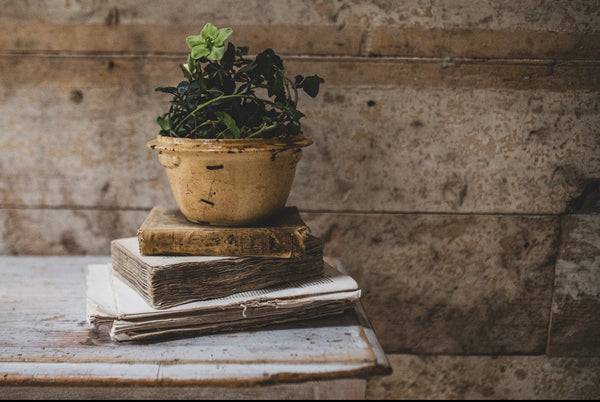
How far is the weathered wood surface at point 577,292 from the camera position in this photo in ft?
4.42

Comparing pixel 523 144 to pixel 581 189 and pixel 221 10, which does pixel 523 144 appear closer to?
pixel 581 189

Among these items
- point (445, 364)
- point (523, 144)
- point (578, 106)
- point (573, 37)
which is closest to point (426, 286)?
point (445, 364)

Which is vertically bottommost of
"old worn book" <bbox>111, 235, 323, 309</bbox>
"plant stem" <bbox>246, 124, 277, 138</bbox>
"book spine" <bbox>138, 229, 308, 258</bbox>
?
"old worn book" <bbox>111, 235, 323, 309</bbox>

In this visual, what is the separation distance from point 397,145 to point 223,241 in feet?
2.08

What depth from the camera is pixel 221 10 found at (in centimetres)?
125

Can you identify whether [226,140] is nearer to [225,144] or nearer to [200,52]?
[225,144]

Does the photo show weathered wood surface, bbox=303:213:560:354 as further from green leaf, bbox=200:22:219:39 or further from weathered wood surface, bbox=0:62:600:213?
green leaf, bbox=200:22:219:39

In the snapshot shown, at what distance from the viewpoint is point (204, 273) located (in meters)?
0.89

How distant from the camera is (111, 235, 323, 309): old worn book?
859 millimetres

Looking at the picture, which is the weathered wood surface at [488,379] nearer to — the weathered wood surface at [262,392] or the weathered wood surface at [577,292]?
the weathered wood surface at [577,292]

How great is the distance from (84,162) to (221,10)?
57 cm

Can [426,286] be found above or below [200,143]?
below

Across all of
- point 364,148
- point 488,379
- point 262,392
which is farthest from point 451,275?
point 262,392

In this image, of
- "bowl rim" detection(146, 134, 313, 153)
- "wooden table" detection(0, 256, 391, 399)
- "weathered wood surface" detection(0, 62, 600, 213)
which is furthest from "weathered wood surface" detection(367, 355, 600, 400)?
"bowl rim" detection(146, 134, 313, 153)
